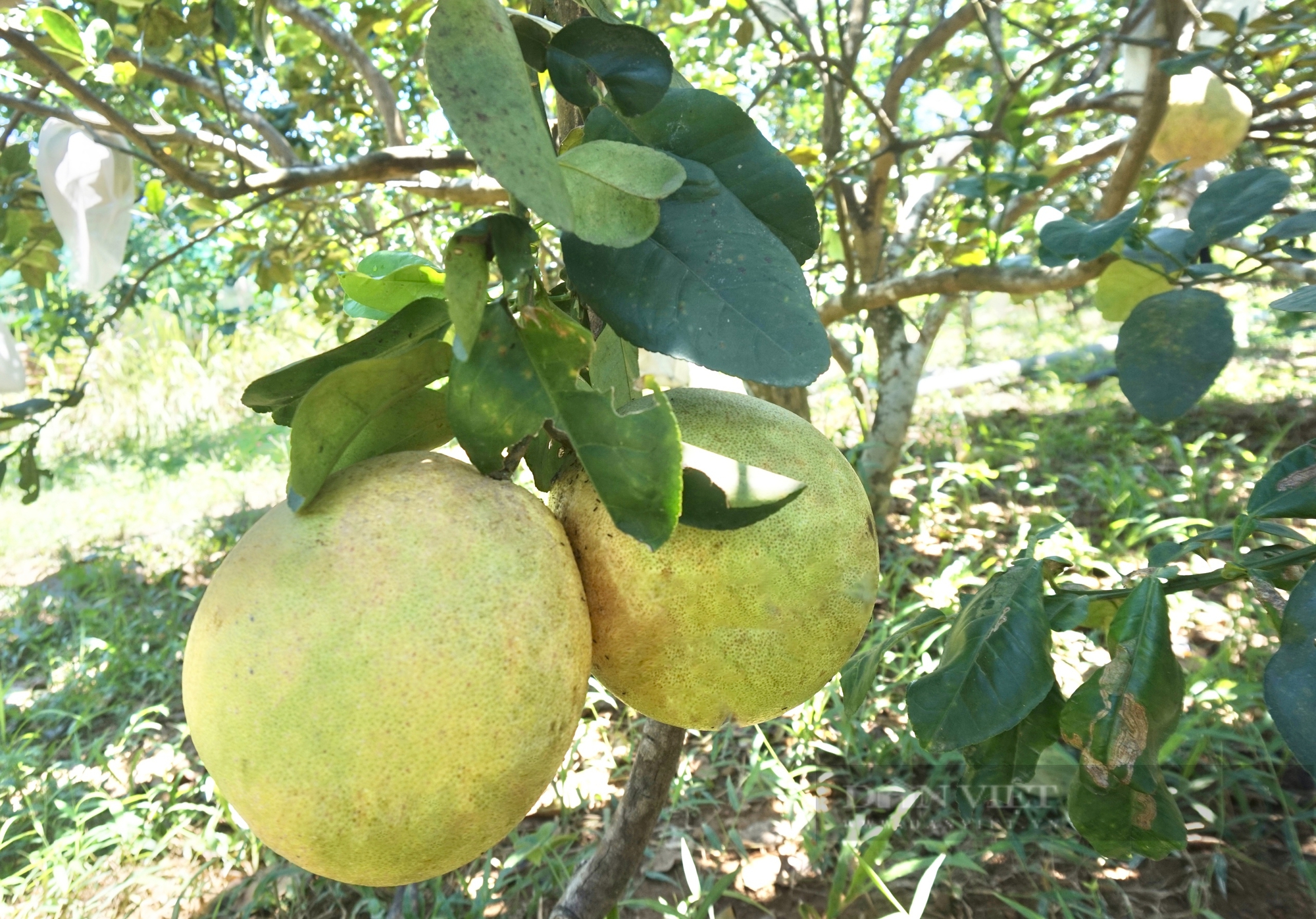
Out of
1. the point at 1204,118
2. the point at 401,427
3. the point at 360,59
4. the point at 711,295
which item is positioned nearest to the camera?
the point at 711,295

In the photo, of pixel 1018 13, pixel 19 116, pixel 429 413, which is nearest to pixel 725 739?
pixel 429 413

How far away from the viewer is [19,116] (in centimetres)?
181

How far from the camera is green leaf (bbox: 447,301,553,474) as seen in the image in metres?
0.55

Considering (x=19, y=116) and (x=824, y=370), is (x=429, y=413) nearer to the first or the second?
(x=824, y=370)

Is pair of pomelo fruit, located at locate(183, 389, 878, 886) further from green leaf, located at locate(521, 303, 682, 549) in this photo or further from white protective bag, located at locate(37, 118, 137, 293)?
white protective bag, located at locate(37, 118, 137, 293)

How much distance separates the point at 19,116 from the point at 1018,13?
3.59m

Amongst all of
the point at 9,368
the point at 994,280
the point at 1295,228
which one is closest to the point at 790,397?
the point at 994,280

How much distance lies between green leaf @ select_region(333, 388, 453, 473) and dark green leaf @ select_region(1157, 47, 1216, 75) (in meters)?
1.26

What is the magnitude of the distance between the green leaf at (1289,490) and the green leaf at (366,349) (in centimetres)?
73

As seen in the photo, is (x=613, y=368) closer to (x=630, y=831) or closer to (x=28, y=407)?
(x=630, y=831)

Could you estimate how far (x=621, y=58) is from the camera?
22.9 inches

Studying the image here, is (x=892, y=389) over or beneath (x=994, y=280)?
beneath

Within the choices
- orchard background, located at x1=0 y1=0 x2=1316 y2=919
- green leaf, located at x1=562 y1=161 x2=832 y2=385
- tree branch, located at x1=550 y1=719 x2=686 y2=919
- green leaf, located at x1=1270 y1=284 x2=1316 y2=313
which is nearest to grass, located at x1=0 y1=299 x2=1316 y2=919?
orchard background, located at x1=0 y1=0 x2=1316 y2=919

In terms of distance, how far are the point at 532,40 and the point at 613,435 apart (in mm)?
308
